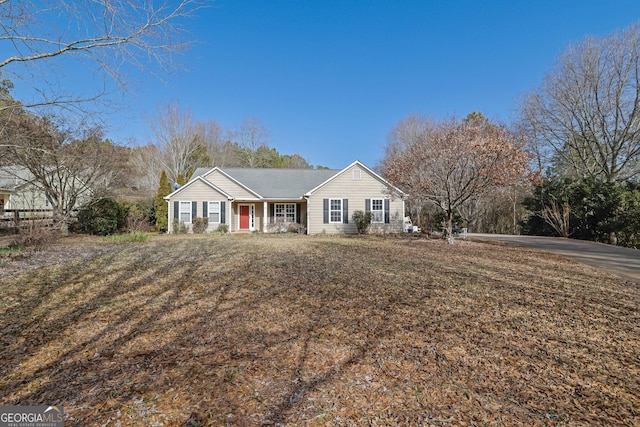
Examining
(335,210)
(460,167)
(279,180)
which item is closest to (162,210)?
(279,180)

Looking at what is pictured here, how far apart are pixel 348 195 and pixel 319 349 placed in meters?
15.4

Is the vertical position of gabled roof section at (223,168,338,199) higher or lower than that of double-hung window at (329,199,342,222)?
higher

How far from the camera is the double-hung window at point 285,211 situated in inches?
784

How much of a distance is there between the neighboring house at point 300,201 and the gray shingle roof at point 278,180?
0.43ft

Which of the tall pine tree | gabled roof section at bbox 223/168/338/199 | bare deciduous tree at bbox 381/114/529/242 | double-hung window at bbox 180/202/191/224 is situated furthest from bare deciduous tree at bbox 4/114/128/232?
bare deciduous tree at bbox 381/114/529/242

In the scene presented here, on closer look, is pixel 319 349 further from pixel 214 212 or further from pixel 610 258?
pixel 214 212

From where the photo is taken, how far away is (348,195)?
18375mm

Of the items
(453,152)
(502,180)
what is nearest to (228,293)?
(453,152)

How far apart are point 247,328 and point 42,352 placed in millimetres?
2177

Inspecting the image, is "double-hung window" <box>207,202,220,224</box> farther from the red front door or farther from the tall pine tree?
the tall pine tree

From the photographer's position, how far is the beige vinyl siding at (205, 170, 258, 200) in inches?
747

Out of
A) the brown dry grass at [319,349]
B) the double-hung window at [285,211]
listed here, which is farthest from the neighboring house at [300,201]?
the brown dry grass at [319,349]

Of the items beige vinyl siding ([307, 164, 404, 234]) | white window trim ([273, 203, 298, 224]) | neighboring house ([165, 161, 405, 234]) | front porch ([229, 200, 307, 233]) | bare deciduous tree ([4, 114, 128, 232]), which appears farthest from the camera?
white window trim ([273, 203, 298, 224])

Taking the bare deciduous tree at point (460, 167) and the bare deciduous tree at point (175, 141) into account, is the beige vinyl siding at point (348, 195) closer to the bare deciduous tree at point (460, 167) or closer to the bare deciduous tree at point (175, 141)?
the bare deciduous tree at point (460, 167)
